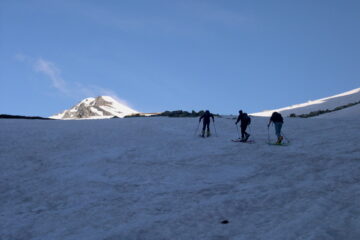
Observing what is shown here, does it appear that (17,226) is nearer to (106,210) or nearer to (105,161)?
(106,210)

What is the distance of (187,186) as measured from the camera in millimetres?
11953

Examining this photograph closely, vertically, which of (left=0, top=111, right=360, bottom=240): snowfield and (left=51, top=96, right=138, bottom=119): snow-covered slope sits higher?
(left=51, top=96, right=138, bottom=119): snow-covered slope

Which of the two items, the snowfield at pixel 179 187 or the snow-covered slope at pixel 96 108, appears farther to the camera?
the snow-covered slope at pixel 96 108

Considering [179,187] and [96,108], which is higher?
[96,108]

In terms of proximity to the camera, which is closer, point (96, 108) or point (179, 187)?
point (179, 187)

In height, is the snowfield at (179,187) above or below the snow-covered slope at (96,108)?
below

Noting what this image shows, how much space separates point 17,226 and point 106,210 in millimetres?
1985

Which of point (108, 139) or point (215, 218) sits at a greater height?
point (108, 139)

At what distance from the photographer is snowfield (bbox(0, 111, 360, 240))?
8.71 metres

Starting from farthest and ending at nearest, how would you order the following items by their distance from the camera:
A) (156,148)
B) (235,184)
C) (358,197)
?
1. (156,148)
2. (235,184)
3. (358,197)

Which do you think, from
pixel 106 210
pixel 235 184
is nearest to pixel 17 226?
pixel 106 210

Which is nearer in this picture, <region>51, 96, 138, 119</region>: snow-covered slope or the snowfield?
the snowfield

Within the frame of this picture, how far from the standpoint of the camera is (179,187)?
11.9 m

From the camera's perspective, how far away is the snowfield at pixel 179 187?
8.71 meters
